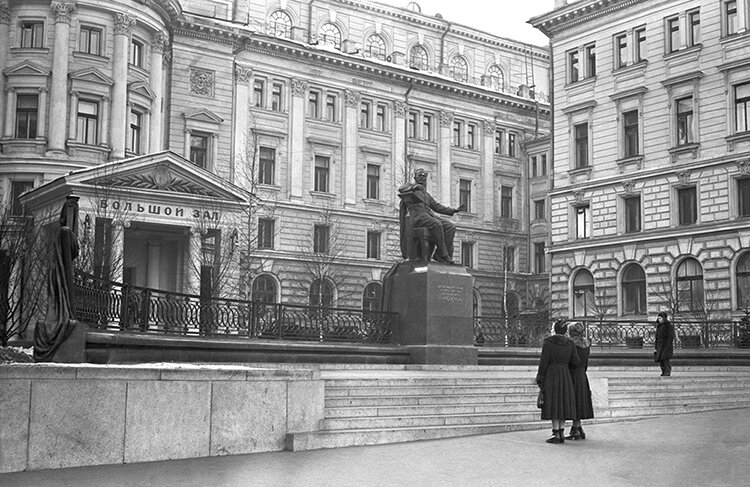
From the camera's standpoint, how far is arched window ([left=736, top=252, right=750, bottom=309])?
143 feet

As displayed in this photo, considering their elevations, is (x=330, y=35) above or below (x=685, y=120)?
above

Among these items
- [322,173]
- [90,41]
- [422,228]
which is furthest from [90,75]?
[422,228]

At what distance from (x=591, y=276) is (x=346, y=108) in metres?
21.8

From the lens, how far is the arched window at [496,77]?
7562 centimetres

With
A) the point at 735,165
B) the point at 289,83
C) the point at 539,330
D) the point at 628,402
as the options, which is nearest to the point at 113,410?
the point at 628,402

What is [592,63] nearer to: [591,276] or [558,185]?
[558,185]

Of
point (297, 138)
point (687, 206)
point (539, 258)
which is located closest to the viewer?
point (687, 206)

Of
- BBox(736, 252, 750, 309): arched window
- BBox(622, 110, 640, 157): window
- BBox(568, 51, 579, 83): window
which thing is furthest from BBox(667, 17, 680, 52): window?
BBox(736, 252, 750, 309): arched window

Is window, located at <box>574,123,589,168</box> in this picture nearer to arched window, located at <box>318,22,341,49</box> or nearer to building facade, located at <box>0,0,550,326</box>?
building facade, located at <box>0,0,550,326</box>

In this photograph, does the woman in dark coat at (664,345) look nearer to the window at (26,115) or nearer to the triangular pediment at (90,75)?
the triangular pediment at (90,75)

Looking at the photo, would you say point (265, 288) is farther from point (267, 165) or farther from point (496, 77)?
point (496, 77)

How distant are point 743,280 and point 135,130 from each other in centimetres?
3188

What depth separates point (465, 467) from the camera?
1103cm

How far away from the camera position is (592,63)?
174 feet
